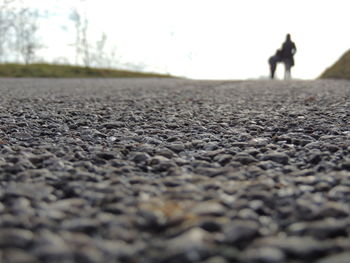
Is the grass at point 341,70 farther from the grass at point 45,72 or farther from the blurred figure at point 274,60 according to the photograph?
the grass at point 45,72

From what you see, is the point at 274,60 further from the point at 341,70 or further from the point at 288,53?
the point at 341,70

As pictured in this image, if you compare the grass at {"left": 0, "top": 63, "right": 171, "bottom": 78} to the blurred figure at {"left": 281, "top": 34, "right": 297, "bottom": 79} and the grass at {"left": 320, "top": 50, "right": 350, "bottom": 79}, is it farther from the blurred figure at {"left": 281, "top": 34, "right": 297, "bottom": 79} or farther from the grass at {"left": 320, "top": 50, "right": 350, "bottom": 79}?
the grass at {"left": 320, "top": 50, "right": 350, "bottom": 79}

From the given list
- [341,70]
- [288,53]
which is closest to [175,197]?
[288,53]

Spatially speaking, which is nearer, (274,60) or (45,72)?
(274,60)

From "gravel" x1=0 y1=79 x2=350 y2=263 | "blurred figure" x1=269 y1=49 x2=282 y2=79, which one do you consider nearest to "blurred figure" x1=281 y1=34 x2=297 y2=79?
"blurred figure" x1=269 y1=49 x2=282 y2=79

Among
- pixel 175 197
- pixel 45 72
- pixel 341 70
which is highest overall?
pixel 341 70

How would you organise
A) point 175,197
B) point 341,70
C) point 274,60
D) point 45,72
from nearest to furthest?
point 175,197 → point 341,70 → point 274,60 → point 45,72

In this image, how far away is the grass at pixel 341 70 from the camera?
70.3 feet

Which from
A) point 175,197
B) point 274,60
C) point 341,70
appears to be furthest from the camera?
point 274,60

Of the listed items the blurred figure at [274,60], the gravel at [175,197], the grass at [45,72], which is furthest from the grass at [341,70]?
the grass at [45,72]

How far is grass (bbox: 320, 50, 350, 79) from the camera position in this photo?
70.3 ft

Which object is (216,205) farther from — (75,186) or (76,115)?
(76,115)

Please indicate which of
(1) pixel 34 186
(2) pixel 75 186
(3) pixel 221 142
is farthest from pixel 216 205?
(3) pixel 221 142

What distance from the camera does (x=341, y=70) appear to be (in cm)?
2248
